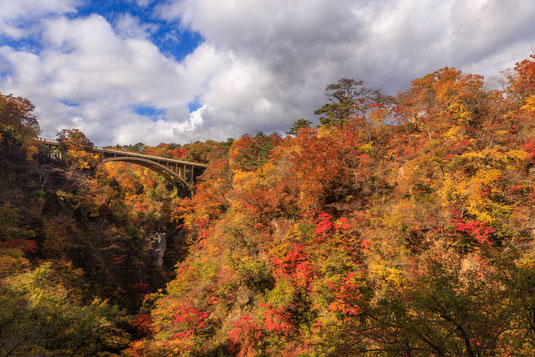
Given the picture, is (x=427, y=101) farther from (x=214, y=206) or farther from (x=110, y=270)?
Result: (x=110, y=270)

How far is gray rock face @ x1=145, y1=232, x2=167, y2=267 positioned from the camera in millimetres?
26172

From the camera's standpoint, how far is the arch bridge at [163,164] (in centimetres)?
3010

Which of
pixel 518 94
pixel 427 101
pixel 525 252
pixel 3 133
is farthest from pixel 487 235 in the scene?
pixel 3 133

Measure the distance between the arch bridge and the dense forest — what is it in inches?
224

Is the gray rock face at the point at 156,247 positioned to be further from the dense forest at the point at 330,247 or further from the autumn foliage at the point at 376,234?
the autumn foliage at the point at 376,234

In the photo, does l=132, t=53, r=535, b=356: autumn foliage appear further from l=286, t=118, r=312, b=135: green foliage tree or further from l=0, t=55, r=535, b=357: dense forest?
l=286, t=118, r=312, b=135: green foliage tree

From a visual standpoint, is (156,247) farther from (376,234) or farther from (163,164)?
(376,234)

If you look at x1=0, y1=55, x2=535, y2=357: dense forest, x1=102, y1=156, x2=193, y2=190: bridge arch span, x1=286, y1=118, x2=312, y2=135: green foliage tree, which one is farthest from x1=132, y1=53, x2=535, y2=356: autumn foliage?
x1=102, y1=156, x2=193, y2=190: bridge arch span

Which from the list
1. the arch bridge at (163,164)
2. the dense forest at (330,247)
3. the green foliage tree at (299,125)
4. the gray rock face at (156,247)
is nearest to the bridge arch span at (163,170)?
the arch bridge at (163,164)

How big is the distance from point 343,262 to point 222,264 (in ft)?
29.7

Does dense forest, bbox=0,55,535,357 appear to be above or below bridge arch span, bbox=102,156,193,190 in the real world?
below

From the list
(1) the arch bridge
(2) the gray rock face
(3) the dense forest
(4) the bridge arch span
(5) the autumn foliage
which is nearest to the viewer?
(3) the dense forest

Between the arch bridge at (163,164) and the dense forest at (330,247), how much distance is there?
5.69 meters

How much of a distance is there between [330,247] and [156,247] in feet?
74.5
